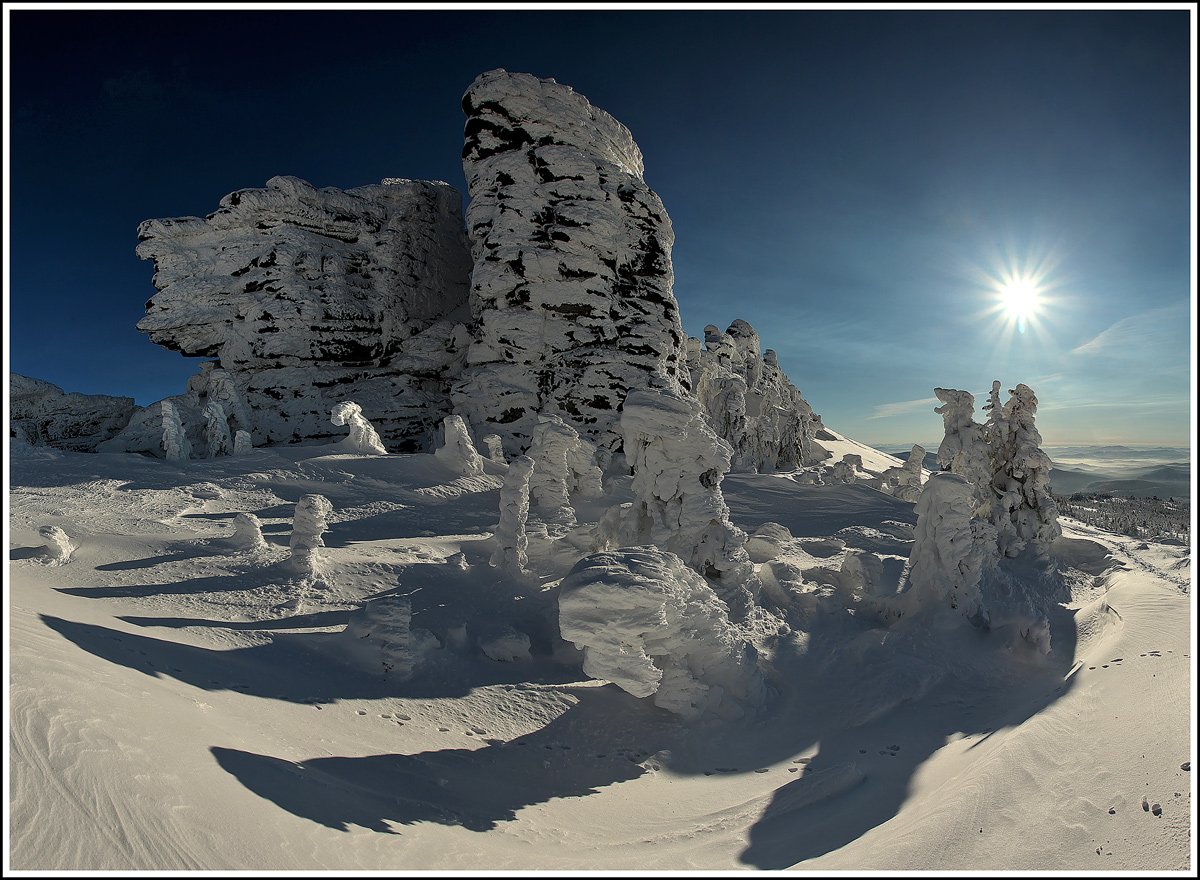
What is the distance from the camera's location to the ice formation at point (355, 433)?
738 inches

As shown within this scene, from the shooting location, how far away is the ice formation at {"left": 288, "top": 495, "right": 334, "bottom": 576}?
917cm

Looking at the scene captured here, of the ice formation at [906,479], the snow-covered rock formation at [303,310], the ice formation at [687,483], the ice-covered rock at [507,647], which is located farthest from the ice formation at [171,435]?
the ice formation at [906,479]

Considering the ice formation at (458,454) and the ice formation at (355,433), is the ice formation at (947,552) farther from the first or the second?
the ice formation at (355,433)

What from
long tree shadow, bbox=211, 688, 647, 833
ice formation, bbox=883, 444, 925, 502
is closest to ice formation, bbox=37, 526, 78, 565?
long tree shadow, bbox=211, 688, 647, 833

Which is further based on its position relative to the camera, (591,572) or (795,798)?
(591,572)

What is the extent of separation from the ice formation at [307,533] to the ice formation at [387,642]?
211cm

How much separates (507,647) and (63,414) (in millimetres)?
25942

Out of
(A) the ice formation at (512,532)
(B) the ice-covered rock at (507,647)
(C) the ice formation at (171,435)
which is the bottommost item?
(B) the ice-covered rock at (507,647)

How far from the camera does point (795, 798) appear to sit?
5.69 meters

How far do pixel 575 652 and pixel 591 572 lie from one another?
2.43 metres

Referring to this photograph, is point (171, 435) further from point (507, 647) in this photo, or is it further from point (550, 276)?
point (550, 276)

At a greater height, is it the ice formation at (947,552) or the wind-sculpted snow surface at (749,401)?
the wind-sculpted snow surface at (749,401)

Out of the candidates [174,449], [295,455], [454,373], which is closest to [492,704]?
[295,455]

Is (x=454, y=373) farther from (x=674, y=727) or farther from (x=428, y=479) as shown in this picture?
(x=674, y=727)
